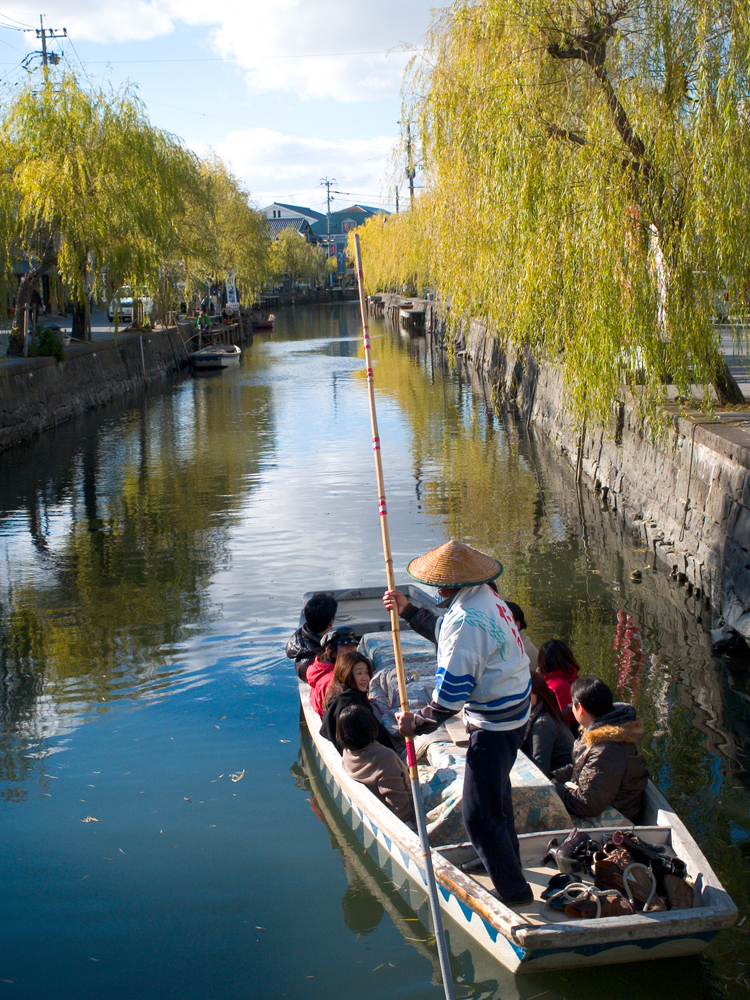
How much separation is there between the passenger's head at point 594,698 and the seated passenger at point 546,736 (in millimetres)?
425

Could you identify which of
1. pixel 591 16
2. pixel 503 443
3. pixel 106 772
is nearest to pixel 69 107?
pixel 503 443

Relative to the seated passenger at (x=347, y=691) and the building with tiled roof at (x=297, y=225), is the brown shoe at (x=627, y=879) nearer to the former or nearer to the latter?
the seated passenger at (x=347, y=691)

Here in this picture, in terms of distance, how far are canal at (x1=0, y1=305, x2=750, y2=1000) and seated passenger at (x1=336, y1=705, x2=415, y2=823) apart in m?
0.45

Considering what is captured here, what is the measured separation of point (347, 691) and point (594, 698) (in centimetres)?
141

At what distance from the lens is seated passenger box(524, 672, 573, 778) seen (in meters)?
4.95

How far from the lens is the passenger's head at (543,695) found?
5016 mm

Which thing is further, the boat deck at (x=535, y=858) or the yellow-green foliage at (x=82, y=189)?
the yellow-green foliage at (x=82, y=189)

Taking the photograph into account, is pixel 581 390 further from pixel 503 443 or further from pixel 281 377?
pixel 281 377

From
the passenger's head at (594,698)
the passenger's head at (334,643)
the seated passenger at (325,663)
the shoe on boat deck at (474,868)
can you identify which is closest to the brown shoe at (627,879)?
the shoe on boat deck at (474,868)

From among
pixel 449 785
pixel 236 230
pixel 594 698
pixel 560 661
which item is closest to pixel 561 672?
pixel 560 661

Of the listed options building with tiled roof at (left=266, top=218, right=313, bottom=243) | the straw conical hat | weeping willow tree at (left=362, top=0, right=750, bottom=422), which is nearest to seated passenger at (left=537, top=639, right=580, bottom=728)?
the straw conical hat

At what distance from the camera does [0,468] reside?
15867 millimetres

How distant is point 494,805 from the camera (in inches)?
147

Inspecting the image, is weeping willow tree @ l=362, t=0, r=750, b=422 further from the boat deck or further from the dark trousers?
the dark trousers
